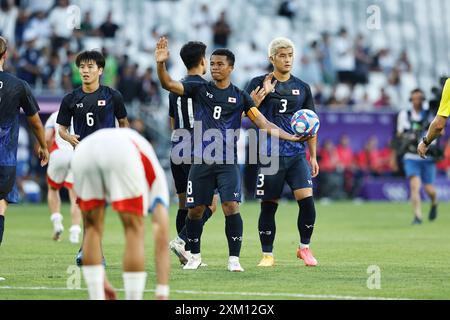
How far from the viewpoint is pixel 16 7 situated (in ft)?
96.9

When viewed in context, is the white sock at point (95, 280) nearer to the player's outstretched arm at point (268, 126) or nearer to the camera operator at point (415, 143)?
the player's outstretched arm at point (268, 126)

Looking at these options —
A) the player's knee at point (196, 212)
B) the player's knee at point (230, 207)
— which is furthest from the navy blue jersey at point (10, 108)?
the player's knee at point (230, 207)

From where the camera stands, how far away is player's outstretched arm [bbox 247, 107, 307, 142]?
40.0ft

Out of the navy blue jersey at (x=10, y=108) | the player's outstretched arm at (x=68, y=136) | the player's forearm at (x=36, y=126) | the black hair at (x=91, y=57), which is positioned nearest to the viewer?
the navy blue jersey at (x=10, y=108)

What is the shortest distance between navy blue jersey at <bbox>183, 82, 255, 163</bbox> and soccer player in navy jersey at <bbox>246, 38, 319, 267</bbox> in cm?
103

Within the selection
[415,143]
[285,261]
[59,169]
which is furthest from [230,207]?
[415,143]

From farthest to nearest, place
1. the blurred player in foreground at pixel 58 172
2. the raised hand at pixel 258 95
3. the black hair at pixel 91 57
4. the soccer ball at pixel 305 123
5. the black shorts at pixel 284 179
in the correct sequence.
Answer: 1. the blurred player in foreground at pixel 58 172
2. the black shorts at pixel 284 179
3. the raised hand at pixel 258 95
4. the black hair at pixel 91 57
5. the soccer ball at pixel 305 123

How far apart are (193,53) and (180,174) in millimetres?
1640

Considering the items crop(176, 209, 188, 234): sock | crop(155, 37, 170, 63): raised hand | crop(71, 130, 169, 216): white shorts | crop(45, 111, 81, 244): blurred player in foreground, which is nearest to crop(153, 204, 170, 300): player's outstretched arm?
crop(71, 130, 169, 216): white shorts

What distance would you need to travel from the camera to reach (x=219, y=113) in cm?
Answer: 1220

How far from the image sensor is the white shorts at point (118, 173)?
8320mm

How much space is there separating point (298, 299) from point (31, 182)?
18.3m

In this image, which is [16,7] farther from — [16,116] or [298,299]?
[298,299]

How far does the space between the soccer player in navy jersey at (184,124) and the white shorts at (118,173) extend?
12.7ft
